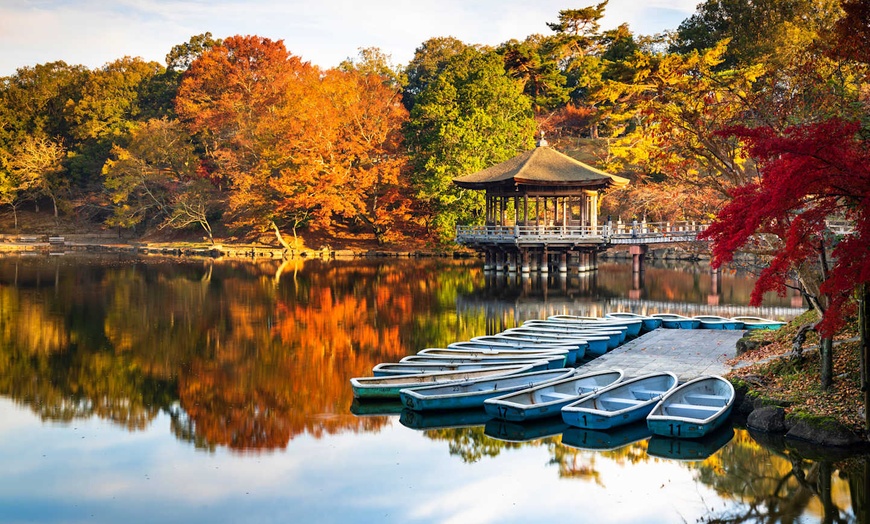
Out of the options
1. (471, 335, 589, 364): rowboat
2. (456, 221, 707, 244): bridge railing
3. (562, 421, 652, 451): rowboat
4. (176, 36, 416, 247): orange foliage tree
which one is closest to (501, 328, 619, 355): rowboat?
(471, 335, 589, 364): rowboat

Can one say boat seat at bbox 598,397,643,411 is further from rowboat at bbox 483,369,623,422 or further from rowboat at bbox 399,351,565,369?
rowboat at bbox 399,351,565,369

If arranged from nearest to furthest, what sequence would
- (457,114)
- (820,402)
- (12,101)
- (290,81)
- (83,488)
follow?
(83,488) → (820,402) → (457,114) → (290,81) → (12,101)

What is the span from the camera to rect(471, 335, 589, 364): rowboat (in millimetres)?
16797

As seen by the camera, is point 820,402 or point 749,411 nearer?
point 820,402

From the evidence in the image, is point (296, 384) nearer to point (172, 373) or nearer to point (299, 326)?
point (172, 373)

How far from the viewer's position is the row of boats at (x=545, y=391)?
11.9 m

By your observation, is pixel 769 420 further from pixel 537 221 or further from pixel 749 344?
pixel 537 221

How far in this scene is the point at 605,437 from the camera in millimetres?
11930

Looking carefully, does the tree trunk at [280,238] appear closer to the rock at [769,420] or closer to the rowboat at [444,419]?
the rowboat at [444,419]

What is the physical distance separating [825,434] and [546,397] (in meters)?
3.99

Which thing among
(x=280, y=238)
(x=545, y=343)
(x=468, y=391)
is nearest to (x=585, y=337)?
(x=545, y=343)

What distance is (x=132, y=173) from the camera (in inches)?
2169

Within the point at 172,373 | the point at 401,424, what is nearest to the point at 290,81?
the point at 172,373

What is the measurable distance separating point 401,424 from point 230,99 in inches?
1834
